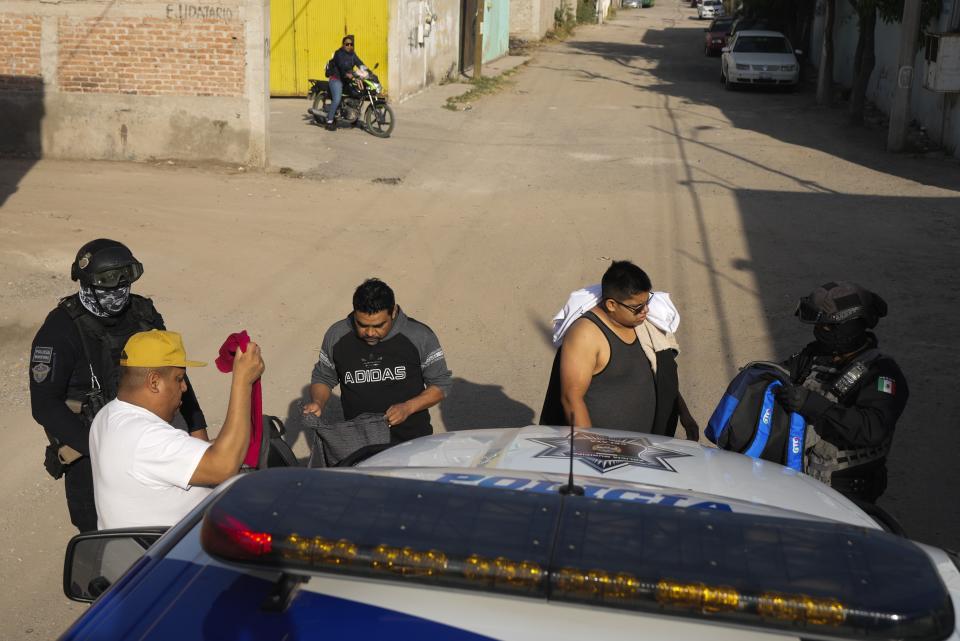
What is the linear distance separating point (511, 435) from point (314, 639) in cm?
178

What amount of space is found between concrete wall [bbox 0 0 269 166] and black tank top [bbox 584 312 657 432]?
13086 millimetres

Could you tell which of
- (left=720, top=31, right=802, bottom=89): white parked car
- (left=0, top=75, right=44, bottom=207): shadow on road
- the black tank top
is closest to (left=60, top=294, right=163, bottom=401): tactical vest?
the black tank top

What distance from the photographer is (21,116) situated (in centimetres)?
1714

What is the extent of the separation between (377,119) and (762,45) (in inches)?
608

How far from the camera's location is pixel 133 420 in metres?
3.53

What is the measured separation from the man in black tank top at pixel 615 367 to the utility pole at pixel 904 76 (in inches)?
637

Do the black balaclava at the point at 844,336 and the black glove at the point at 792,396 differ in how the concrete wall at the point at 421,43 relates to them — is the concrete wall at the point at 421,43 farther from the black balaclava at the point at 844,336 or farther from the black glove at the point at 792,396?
the black glove at the point at 792,396

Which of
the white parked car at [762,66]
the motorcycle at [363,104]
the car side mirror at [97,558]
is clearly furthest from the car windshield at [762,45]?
the car side mirror at [97,558]

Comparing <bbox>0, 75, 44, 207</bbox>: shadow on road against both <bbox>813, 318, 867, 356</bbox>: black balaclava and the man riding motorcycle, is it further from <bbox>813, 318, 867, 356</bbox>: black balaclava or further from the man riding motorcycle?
<bbox>813, 318, 867, 356</bbox>: black balaclava

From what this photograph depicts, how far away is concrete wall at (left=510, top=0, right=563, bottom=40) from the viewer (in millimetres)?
44938

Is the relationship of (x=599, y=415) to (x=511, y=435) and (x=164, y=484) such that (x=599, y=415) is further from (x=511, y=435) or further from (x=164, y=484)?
(x=164, y=484)

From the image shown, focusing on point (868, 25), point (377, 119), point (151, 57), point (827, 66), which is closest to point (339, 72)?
point (377, 119)

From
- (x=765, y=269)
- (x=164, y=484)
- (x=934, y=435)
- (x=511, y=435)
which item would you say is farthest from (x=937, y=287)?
(x=164, y=484)

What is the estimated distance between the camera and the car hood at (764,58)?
1156 inches
